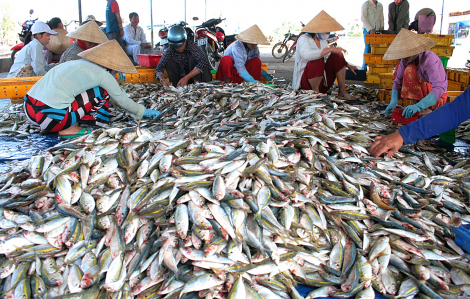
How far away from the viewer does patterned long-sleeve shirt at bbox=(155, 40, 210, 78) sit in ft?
17.4

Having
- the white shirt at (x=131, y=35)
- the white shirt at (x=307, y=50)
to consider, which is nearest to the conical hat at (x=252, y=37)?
the white shirt at (x=307, y=50)

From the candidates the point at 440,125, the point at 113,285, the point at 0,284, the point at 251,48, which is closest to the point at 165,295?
the point at 113,285

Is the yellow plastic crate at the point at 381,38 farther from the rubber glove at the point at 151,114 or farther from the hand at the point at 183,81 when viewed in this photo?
the rubber glove at the point at 151,114

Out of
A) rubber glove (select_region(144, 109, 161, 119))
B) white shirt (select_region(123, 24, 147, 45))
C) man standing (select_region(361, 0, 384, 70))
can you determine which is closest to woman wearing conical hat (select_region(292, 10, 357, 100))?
rubber glove (select_region(144, 109, 161, 119))

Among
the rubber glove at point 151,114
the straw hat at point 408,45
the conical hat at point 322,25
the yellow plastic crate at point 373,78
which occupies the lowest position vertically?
the rubber glove at point 151,114

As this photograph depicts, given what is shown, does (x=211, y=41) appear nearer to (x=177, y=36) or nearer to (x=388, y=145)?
(x=177, y=36)

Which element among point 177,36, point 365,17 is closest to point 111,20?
point 177,36

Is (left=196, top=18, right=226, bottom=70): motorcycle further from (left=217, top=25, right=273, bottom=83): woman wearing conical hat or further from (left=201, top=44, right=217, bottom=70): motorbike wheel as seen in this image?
(left=217, top=25, right=273, bottom=83): woman wearing conical hat

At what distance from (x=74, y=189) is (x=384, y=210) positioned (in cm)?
173

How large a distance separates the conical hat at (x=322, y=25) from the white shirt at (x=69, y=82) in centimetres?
286

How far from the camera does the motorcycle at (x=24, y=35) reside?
6.54 metres

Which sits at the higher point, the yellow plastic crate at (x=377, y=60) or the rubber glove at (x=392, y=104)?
the yellow plastic crate at (x=377, y=60)

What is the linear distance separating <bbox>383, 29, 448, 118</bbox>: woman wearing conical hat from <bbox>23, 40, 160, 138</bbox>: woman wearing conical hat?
2.89 metres

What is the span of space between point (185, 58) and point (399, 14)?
225 inches
